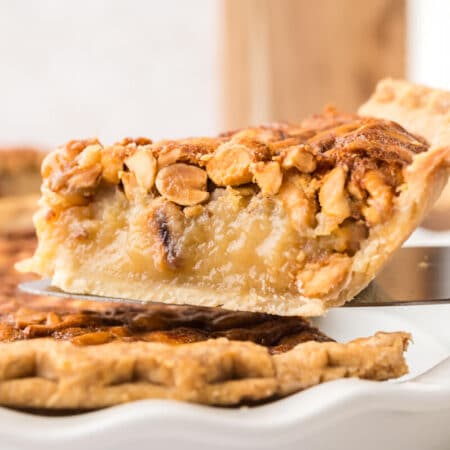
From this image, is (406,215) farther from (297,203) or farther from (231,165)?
(231,165)

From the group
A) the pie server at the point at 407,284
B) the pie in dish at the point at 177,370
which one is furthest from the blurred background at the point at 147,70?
the pie in dish at the point at 177,370

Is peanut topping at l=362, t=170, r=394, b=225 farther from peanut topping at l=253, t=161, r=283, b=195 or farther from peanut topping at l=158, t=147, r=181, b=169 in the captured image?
peanut topping at l=158, t=147, r=181, b=169

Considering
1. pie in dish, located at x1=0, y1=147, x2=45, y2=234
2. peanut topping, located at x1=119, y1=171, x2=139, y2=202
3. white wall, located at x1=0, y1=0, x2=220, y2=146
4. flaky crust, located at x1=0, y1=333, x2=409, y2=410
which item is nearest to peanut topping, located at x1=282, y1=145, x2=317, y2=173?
peanut topping, located at x1=119, y1=171, x2=139, y2=202

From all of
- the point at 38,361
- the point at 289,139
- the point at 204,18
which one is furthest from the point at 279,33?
the point at 38,361

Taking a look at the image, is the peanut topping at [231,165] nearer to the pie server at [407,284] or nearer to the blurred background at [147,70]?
the pie server at [407,284]

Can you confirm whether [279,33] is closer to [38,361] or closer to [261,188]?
[261,188]

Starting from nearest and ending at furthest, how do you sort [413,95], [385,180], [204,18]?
[385,180] < [413,95] < [204,18]

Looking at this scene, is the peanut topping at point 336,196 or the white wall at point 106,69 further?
the white wall at point 106,69
